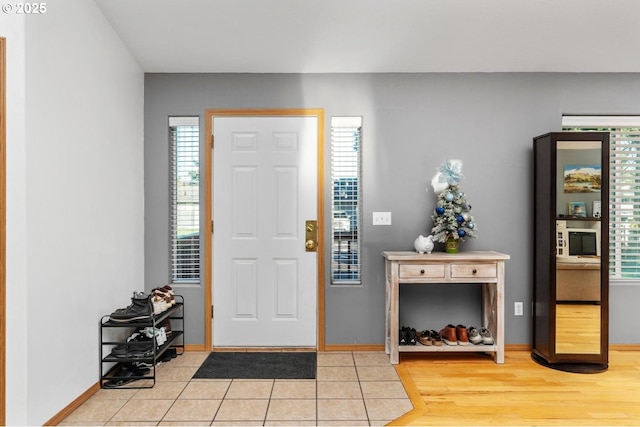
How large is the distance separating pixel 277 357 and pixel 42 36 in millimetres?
2745

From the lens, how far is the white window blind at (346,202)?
3.72 meters

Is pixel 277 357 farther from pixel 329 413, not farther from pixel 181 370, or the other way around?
pixel 329 413

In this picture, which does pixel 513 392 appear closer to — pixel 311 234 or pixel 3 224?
pixel 311 234

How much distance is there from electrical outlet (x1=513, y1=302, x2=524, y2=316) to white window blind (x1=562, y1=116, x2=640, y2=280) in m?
0.92

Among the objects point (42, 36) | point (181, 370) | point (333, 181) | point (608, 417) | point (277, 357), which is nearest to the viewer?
point (42, 36)

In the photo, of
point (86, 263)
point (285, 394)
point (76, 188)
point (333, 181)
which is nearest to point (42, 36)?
point (76, 188)

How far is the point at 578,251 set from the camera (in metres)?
3.26

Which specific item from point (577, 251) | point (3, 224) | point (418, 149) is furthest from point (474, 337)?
point (3, 224)

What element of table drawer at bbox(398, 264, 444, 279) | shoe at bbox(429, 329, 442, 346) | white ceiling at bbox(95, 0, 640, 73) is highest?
white ceiling at bbox(95, 0, 640, 73)

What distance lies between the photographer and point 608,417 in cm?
249

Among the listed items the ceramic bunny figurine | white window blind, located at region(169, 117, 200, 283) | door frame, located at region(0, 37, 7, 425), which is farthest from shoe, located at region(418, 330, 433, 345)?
door frame, located at region(0, 37, 7, 425)

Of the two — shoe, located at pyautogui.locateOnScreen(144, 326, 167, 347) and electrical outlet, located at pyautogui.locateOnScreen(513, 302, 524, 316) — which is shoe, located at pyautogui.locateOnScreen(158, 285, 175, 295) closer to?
shoe, located at pyautogui.locateOnScreen(144, 326, 167, 347)

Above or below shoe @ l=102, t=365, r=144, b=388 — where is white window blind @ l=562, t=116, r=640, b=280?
above

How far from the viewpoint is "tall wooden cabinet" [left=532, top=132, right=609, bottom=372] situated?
3213 millimetres
